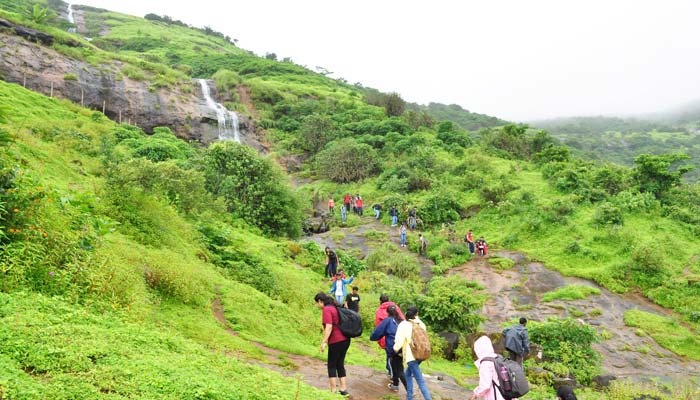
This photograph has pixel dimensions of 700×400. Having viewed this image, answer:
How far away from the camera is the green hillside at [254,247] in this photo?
5004mm

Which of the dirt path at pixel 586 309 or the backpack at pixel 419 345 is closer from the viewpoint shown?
the backpack at pixel 419 345

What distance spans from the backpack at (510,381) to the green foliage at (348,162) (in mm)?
28535

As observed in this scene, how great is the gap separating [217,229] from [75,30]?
8542 cm

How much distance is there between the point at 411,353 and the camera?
6230 mm

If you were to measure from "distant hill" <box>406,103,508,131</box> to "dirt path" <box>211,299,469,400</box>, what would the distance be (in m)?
79.0

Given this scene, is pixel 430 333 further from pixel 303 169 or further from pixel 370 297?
pixel 303 169

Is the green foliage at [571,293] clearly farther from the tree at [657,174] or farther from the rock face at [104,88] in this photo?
the rock face at [104,88]

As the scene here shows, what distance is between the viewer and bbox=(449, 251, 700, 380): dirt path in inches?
471

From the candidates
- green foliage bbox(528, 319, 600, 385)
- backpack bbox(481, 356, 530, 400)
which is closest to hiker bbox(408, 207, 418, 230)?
green foliage bbox(528, 319, 600, 385)

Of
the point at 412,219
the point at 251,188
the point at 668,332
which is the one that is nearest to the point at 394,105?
the point at 412,219

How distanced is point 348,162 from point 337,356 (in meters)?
28.2

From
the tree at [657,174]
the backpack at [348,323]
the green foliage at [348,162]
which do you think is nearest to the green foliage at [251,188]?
the backpack at [348,323]

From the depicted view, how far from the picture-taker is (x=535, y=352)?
11.0 m

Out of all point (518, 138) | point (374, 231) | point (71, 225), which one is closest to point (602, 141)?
point (518, 138)
